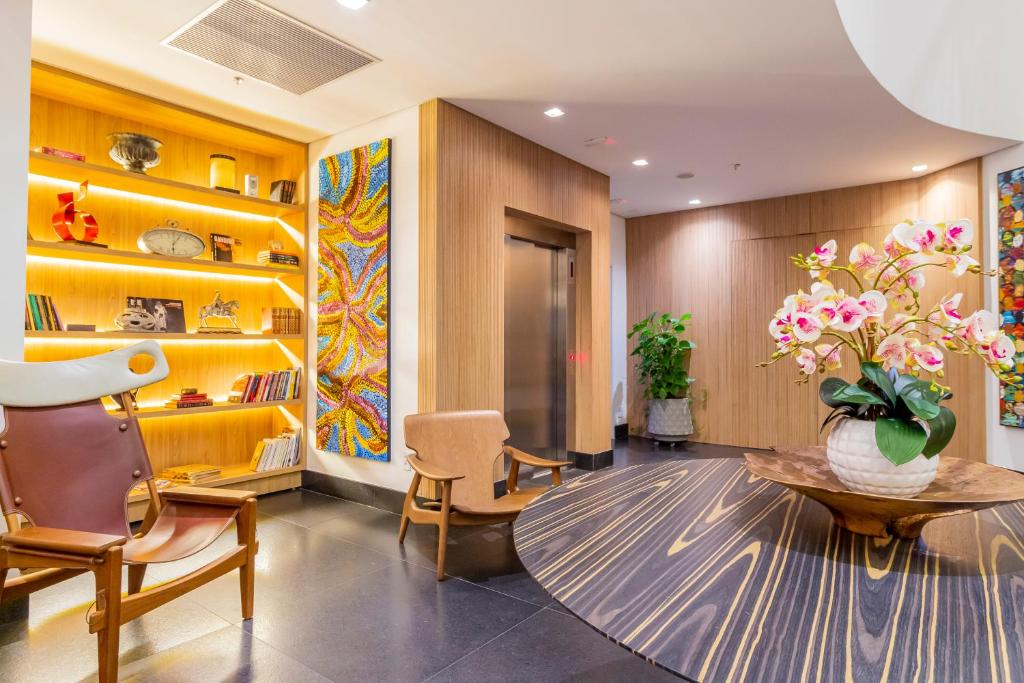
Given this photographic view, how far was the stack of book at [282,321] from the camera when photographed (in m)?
4.82

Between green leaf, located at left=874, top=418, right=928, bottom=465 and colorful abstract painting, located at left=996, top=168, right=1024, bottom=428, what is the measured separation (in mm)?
4730

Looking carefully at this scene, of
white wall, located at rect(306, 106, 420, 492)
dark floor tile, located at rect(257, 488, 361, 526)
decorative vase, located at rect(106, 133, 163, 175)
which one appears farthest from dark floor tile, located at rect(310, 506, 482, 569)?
decorative vase, located at rect(106, 133, 163, 175)

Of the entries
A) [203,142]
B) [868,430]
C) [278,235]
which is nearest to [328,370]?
[278,235]

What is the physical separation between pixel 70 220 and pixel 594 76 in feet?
11.7

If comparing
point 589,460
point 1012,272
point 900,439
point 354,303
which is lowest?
point 589,460

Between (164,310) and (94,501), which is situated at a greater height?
(164,310)

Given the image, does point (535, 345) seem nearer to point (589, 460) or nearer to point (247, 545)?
point (589, 460)

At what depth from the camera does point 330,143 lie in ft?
15.7

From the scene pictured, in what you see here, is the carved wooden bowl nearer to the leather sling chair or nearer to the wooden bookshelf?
the leather sling chair

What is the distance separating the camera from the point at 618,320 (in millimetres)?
7523

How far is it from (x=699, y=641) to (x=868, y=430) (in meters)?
0.80

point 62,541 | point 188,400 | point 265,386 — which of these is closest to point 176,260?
point 188,400

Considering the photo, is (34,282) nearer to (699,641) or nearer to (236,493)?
(236,493)

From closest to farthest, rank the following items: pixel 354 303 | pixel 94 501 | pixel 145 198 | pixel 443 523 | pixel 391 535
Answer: pixel 94 501 → pixel 443 523 → pixel 391 535 → pixel 145 198 → pixel 354 303
